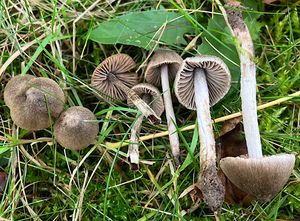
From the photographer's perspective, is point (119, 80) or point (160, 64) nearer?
point (160, 64)

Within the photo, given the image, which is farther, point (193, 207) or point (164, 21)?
point (164, 21)

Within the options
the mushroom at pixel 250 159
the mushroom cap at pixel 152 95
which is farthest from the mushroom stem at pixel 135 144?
the mushroom at pixel 250 159

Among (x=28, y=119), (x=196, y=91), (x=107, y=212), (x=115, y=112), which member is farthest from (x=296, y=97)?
(x=28, y=119)

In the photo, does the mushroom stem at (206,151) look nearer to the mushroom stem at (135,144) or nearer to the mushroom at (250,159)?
the mushroom at (250,159)

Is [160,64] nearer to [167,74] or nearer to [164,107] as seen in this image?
[167,74]

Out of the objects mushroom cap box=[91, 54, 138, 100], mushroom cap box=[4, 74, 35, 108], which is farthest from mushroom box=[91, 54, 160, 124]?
mushroom cap box=[4, 74, 35, 108]

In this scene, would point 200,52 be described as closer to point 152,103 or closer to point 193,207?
point 152,103

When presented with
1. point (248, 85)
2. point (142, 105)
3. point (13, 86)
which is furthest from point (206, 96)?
point (13, 86)
